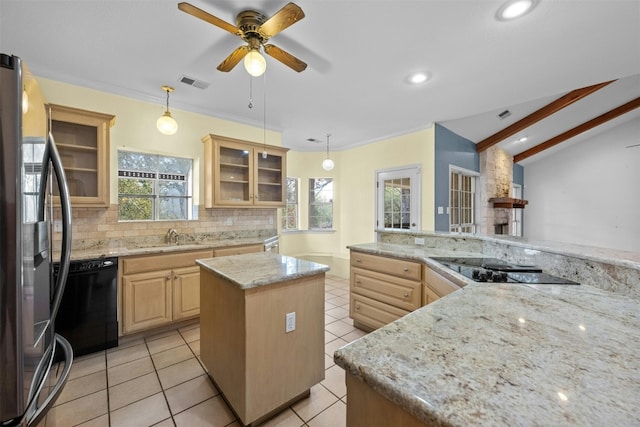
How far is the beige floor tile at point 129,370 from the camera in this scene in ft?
6.73

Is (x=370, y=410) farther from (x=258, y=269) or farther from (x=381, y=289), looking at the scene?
(x=381, y=289)

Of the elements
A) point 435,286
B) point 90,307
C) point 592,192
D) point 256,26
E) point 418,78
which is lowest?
point 90,307

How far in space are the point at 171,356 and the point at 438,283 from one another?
2.43 metres

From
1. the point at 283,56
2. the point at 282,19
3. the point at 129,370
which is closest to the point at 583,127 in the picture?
the point at 283,56

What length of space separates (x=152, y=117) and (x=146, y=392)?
9.40ft

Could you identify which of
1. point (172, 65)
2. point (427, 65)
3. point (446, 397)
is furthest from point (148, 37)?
point (446, 397)

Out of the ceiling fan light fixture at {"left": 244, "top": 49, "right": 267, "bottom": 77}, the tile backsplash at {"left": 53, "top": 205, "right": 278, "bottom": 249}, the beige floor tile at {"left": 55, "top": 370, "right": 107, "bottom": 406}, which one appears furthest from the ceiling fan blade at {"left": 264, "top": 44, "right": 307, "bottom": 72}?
the beige floor tile at {"left": 55, "top": 370, "right": 107, "bottom": 406}

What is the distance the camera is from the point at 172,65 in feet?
8.04

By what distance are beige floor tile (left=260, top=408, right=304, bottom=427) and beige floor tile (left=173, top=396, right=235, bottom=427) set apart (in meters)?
0.25

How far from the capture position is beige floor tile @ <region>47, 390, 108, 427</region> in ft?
5.38

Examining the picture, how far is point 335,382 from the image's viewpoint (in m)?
2.04

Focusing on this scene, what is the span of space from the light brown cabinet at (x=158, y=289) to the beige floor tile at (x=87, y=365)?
0.90ft

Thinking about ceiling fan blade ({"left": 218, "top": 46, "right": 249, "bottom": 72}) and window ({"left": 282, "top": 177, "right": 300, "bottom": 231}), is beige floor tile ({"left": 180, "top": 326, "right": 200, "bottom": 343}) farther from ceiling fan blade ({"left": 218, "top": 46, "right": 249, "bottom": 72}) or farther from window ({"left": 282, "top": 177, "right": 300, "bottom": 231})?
window ({"left": 282, "top": 177, "right": 300, "bottom": 231})

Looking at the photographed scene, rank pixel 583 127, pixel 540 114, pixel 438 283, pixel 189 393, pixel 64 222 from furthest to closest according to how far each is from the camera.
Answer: pixel 583 127 → pixel 540 114 → pixel 438 283 → pixel 189 393 → pixel 64 222
